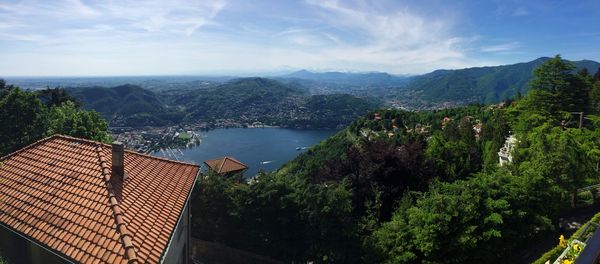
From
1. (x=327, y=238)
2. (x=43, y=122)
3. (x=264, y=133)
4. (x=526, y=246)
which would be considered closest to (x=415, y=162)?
(x=526, y=246)

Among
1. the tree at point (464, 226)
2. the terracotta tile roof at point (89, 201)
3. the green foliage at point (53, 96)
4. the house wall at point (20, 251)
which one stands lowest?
the tree at point (464, 226)

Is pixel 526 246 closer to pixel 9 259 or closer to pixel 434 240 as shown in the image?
pixel 434 240

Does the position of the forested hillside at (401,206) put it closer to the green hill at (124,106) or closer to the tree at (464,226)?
the tree at (464,226)

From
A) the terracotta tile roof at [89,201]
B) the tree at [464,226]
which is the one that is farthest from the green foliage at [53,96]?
the tree at [464,226]

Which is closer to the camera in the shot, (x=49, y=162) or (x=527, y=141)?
(x=49, y=162)

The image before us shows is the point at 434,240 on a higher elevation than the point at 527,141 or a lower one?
lower

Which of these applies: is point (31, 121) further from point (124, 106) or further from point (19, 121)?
point (124, 106)
